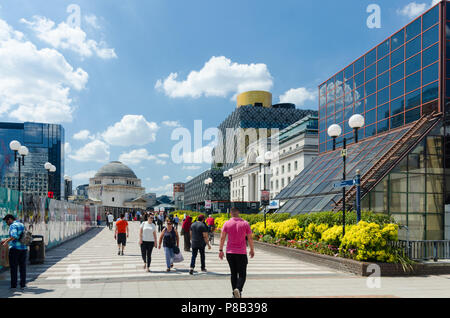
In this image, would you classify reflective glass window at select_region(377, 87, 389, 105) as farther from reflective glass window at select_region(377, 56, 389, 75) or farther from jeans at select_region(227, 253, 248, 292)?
jeans at select_region(227, 253, 248, 292)

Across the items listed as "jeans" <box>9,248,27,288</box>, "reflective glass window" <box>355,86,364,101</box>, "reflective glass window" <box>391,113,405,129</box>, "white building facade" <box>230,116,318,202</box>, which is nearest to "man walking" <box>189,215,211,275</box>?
"jeans" <box>9,248,27,288</box>

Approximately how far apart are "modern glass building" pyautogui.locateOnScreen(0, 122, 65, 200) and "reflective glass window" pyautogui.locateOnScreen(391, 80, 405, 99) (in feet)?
527

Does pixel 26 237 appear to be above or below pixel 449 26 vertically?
below

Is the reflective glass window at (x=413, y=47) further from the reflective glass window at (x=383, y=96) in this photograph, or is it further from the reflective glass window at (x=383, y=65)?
the reflective glass window at (x=383, y=96)

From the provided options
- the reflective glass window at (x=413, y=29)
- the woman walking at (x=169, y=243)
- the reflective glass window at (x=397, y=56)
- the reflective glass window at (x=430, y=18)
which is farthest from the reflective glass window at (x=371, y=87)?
the woman walking at (x=169, y=243)

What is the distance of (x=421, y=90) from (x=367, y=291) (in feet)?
71.5

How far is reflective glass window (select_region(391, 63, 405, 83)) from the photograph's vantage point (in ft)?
97.4

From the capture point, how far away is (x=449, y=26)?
85.4 feet

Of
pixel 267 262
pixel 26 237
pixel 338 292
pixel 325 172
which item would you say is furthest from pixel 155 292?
pixel 325 172

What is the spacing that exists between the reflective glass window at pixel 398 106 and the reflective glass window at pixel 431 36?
165 inches

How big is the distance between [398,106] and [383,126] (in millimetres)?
2268

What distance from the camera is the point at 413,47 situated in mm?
28641
